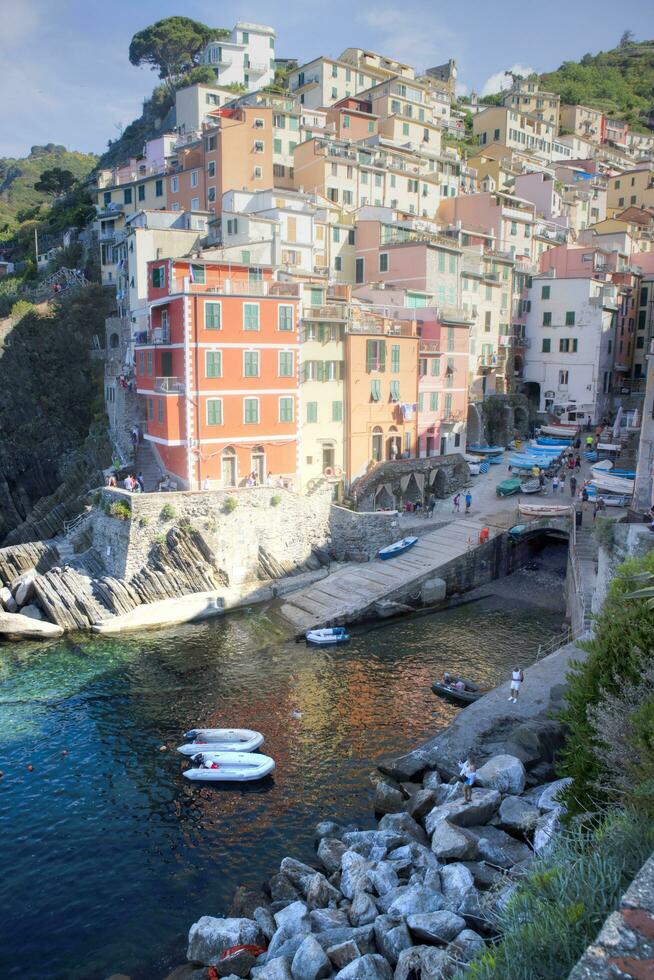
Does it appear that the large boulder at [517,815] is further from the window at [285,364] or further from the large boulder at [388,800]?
the window at [285,364]

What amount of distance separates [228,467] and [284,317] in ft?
30.2

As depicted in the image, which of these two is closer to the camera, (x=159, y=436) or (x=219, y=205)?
(x=159, y=436)

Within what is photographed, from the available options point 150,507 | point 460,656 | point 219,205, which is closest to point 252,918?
point 460,656

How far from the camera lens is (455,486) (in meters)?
50.4

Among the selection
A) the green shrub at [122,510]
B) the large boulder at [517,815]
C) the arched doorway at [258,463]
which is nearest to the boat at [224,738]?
the large boulder at [517,815]

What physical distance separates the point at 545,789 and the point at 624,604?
273 inches

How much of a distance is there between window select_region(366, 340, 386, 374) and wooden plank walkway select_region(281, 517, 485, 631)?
37.1 feet

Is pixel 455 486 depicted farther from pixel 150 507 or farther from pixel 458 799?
pixel 458 799

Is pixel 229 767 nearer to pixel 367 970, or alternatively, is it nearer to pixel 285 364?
pixel 367 970

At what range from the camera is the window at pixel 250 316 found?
1562 inches

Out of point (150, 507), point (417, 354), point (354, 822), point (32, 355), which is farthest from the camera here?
point (32, 355)

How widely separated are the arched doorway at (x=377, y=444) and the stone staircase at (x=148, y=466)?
13.9 meters

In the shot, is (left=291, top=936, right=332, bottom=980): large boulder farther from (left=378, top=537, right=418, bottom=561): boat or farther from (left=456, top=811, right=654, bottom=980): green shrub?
(left=378, top=537, right=418, bottom=561): boat

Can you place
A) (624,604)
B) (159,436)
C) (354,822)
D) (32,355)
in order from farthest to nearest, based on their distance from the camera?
(32,355)
(159,436)
(354,822)
(624,604)
